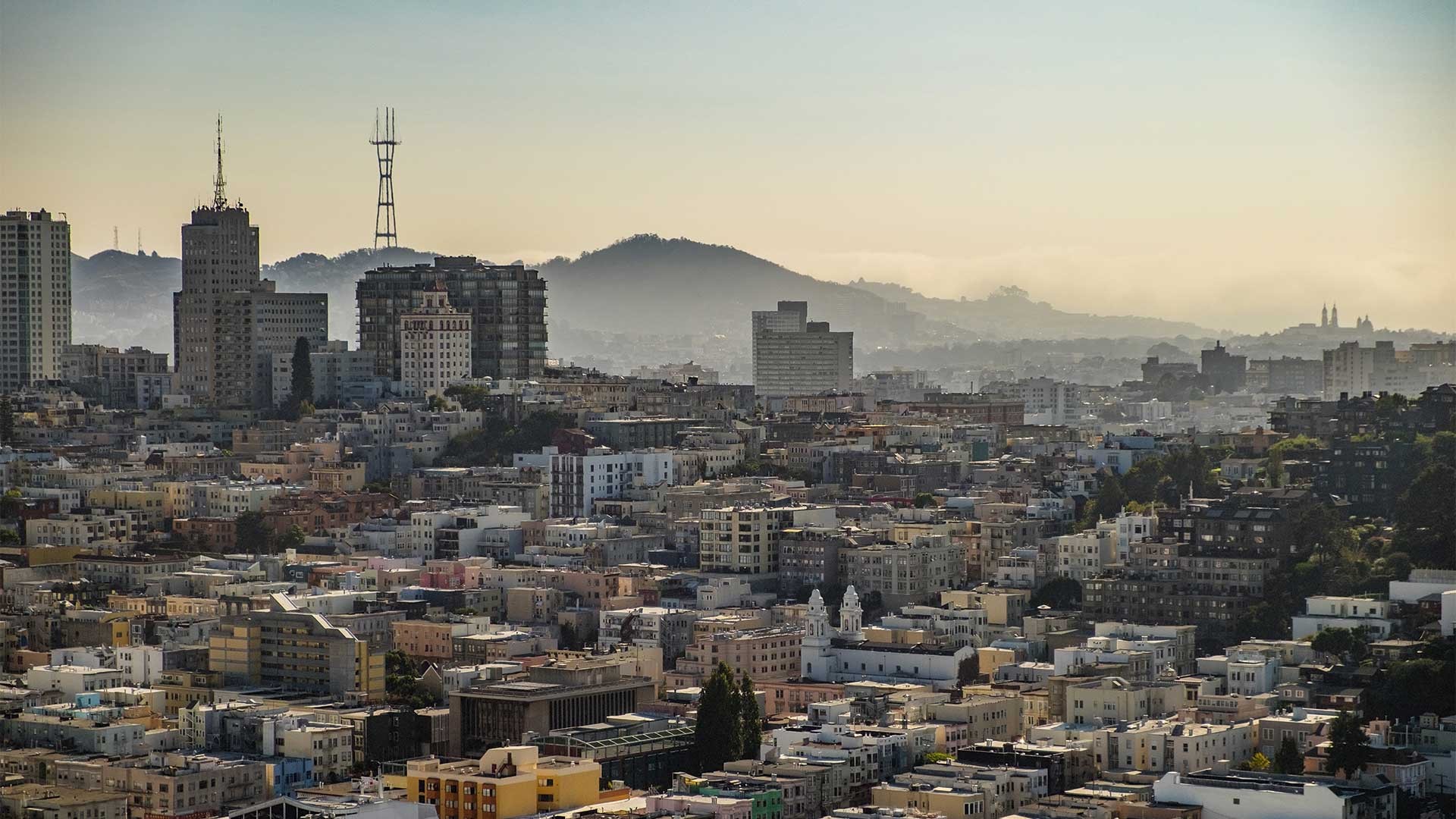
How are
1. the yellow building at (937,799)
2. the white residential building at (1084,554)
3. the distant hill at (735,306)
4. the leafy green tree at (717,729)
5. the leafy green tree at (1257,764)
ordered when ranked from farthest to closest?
the distant hill at (735,306) → the white residential building at (1084,554) → the leafy green tree at (717,729) → the leafy green tree at (1257,764) → the yellow building at (937,799)

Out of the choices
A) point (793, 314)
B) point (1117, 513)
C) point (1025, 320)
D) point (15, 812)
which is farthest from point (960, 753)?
point (1025, 320)

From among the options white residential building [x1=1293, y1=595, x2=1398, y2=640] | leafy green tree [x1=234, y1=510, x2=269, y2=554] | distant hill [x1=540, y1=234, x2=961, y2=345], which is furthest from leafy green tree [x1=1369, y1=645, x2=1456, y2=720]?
distant hill [x1=540, y1=234, x2=961, y2=345]

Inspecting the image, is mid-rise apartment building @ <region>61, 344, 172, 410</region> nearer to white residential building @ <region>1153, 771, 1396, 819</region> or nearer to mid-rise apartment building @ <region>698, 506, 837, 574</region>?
mid-rise apartment building @ <region>698, 506, 837, 574</region>

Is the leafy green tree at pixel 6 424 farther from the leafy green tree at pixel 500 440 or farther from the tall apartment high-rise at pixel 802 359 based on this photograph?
the tall apartment high-rise at pixel 802 359

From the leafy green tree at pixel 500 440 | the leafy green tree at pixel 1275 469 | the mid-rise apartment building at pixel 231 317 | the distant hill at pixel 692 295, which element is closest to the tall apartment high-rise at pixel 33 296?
the mid-rise apartment building at pixel 231 317

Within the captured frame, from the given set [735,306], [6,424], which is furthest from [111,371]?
[735,306]

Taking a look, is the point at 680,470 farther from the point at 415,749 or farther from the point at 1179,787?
the point at 1179,787
